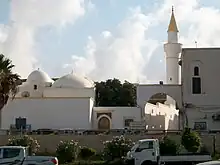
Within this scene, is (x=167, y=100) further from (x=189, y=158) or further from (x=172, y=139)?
(x=189, y=158)

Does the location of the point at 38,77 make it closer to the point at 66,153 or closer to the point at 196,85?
the point at 196,85

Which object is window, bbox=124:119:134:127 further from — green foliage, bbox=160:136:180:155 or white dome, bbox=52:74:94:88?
green foliage, bbox=160:136:180:155

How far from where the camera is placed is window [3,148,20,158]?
71.8 feet

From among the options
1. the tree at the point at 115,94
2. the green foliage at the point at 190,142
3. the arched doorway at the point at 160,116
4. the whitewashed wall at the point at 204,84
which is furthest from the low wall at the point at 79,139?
the tree at the point at 115,94

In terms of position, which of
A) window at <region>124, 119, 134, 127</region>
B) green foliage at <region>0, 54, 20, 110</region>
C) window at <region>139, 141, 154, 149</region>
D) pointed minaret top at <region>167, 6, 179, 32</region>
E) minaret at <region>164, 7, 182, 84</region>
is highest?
pointed minaret top at <region>167, 6, 179, 32</region>

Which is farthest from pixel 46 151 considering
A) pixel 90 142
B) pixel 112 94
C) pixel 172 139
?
pixel 112 94

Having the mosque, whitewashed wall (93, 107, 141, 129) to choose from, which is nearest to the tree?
the mosque

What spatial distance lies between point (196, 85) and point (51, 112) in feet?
52.9

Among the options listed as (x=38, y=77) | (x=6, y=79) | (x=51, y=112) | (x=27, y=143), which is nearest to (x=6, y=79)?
(x=6, y=79)

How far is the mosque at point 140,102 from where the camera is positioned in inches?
1724

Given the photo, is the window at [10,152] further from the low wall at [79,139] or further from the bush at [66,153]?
the low wall at [79,139]

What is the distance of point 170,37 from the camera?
59375 mm

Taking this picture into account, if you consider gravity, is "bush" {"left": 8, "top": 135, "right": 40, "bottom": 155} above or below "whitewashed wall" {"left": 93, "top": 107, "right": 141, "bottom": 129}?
below

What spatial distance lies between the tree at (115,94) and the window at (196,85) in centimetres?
2898
